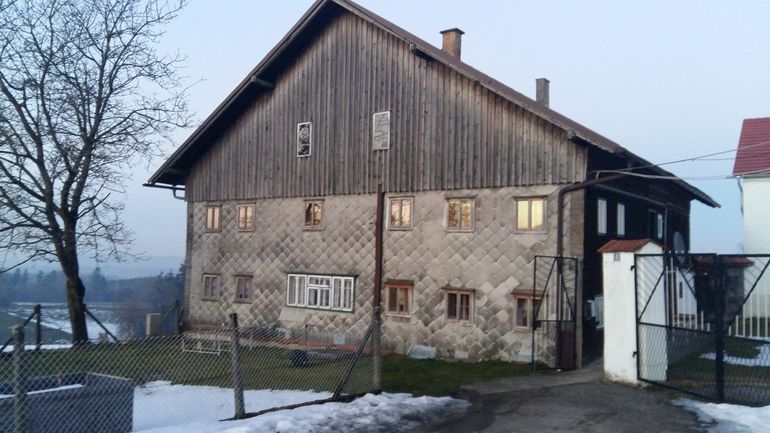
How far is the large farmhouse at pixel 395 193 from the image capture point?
1515cm

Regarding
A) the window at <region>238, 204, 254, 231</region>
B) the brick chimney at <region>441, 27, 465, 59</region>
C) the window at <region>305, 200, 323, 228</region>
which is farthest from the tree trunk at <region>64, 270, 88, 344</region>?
the brick chimney at <region>441, 27, 465, 59</region>

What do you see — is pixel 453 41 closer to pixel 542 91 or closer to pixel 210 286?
pixel 542 91

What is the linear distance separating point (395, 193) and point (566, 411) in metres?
9.03

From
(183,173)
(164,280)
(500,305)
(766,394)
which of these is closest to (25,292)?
(164,280)

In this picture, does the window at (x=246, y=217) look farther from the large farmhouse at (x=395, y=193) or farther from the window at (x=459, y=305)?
the window at (x=459, y=305)

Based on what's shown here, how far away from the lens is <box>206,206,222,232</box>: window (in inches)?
864

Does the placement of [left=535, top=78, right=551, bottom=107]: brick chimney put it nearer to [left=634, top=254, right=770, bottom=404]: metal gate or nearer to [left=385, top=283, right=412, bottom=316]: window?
[left=385, top=283, right=412, bottom=316]: window

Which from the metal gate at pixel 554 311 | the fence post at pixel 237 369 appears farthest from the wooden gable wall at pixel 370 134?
→ the fence post at pixel 237 369

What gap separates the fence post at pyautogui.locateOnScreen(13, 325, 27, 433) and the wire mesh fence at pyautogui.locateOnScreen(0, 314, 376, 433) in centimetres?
1

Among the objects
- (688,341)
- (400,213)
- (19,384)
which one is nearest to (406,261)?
(400,213)

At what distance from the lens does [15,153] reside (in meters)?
18.4

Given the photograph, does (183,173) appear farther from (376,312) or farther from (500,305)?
(376,312)

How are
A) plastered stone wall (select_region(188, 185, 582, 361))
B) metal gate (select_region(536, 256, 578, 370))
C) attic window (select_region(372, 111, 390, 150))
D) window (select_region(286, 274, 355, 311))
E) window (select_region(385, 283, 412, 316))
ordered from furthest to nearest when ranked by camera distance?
window (select_region(286, 274, 355, 311)), attic window (select_region(372, 111, 390, 150)), window (select_region(385, 283, 412, 316)), plastered stone wall (select_region(188, 185, 582, 361)), metal gate (select_region(536, 256, 578, 370))

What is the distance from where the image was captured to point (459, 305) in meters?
16.2
